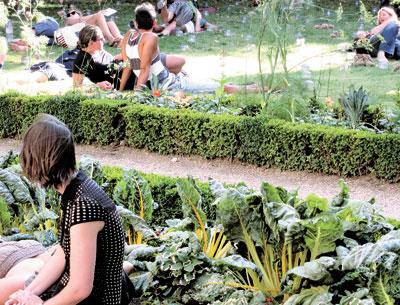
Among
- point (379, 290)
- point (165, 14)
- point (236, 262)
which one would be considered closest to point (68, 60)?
point (165, 14)

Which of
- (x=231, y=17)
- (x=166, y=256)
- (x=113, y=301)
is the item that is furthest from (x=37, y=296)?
(x=231, y=17)

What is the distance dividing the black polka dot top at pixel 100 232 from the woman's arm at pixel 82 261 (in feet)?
0.11

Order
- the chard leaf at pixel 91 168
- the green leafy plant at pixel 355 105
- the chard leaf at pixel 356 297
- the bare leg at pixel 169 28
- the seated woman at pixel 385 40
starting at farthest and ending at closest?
the bare leg at pixel 169 28
the seated woman at pixel 385 40
the green leafy plant at pixel 355 105
the chard leaf at pixel 91 168
the chard leaf at pixel 356 297

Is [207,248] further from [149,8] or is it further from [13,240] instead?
[149,8]

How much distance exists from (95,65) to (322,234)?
648 cm

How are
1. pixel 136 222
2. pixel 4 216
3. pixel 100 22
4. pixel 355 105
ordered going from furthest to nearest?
pixel 100 22 < pixel 355 105 < pixel 4 216 < pixel 136 222

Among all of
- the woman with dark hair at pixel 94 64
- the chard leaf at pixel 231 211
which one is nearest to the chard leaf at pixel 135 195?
the chard leaf at pixel 231 211

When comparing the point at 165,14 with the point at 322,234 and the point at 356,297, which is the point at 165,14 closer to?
the point at 322,234

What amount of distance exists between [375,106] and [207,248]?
4335 millimetres

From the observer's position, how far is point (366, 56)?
503 inches

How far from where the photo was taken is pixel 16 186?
5211mm

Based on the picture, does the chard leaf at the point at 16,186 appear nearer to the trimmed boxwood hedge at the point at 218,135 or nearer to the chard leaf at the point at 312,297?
the chard leaf at the point at 312,297

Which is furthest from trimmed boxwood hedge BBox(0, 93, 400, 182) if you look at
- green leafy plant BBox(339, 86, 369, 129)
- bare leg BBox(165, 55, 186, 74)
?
bare leg BBox(165, 55, 186, 74)

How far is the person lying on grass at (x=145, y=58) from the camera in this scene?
990 centimetres
